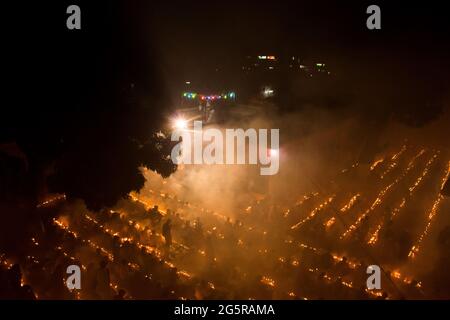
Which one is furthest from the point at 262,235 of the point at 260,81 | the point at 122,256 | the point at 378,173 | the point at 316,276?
the point at 260,81

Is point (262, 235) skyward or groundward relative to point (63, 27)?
groundward

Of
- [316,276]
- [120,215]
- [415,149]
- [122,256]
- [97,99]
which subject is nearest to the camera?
[97,99]

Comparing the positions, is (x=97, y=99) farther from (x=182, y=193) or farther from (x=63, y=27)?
(x=182, y=193)

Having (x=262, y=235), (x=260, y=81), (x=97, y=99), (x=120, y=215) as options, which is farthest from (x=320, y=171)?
(x=260, y=81)

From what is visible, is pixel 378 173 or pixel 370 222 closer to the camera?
pixel 370 222
